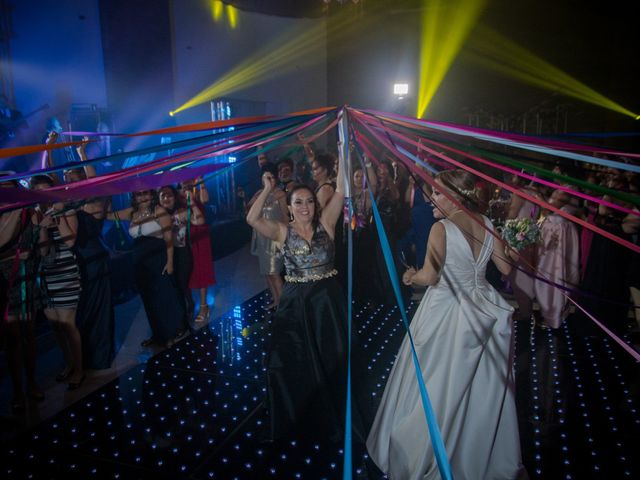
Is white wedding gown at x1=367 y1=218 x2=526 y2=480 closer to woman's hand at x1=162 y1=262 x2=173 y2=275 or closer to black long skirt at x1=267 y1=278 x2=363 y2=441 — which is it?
black long skirt at x1=267 y1=278 x2=363 y2=441

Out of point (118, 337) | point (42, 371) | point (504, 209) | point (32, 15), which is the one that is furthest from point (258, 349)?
point (32, 15)

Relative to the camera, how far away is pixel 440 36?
1250cm

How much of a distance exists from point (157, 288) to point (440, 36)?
11.1 m

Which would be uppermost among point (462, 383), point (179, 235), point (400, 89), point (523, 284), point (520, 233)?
point (400, 89)

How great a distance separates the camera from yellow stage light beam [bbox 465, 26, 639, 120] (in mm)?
11461

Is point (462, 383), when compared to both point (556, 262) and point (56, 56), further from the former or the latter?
point (56, 56)

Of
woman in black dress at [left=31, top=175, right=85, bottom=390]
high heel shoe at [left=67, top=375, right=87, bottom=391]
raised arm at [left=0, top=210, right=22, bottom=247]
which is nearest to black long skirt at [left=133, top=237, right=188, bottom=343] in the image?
woman in black dress at [left=31, top=175, right=85, bottom=390]

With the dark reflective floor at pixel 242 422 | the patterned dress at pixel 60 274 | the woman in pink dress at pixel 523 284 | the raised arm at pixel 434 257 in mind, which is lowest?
the dark reflective floor at pixel 242 422

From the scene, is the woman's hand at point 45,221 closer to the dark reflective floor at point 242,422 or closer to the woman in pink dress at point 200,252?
the dark reflective floor at point 242,422

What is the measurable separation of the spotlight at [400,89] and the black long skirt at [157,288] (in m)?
9.93

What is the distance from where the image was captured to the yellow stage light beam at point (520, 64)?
1146 centimetres

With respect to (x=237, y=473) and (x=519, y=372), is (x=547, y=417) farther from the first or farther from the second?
(x=237, y=473)

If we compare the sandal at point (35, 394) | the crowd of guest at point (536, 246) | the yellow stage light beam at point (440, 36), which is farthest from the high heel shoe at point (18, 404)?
the yellow stage light beam at point (440, 36)

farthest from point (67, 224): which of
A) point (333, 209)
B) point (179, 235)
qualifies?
point (333, 209)
